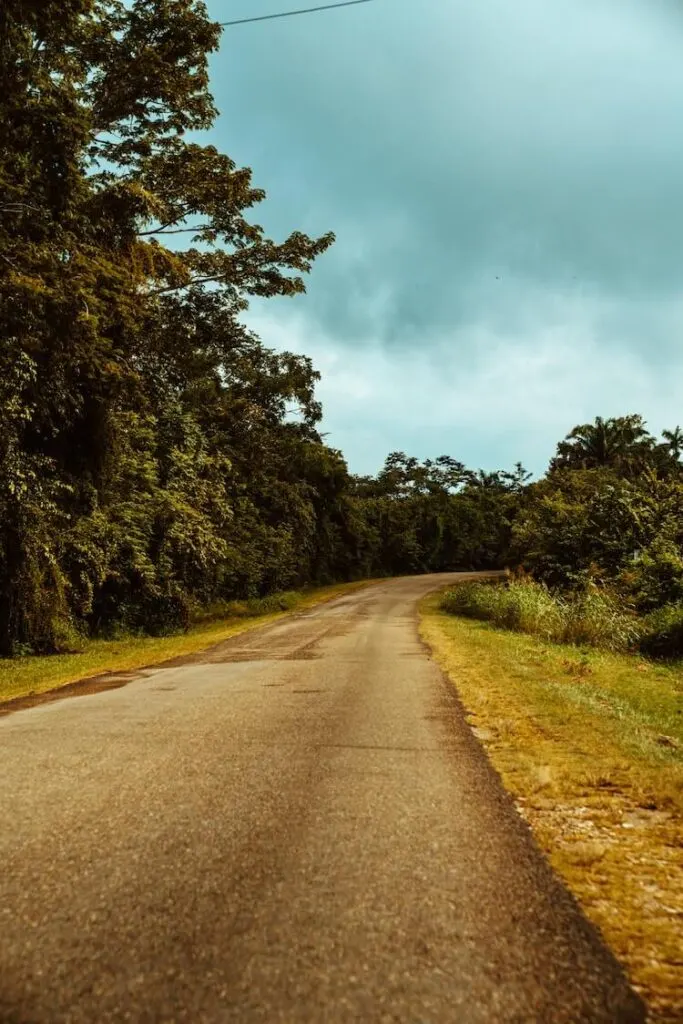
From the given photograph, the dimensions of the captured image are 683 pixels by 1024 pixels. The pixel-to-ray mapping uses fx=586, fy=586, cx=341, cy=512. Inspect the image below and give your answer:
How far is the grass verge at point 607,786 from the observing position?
2250 mm

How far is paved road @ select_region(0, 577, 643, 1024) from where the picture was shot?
5.93 feet

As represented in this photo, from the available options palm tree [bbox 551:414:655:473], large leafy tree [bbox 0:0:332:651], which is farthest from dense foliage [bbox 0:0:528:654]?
palm tree [bbox 551:414:655:473]

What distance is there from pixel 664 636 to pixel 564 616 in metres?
2.46

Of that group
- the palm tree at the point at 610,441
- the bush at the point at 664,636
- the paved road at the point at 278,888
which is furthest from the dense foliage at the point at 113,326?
the palm tree at the point at 610,441

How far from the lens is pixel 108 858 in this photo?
2.75 meters

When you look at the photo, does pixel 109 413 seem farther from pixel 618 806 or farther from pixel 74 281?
pixel 618 806

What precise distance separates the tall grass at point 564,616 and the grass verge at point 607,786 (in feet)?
12.1

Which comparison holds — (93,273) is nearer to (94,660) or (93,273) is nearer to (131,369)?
(131,369)

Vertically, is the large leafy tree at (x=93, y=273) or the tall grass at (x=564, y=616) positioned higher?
the large leafy tree at (x=93, y=273)

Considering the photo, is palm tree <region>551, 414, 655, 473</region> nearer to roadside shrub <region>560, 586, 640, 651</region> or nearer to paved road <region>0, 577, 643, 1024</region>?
roadside shrub <region>560, 586, 640, 651</region>

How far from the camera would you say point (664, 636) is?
12852 mm

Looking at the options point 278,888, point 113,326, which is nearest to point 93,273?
point 113,326

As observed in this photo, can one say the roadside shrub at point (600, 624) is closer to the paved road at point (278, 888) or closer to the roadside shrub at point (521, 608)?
the roadside shrub at point (521, 608)

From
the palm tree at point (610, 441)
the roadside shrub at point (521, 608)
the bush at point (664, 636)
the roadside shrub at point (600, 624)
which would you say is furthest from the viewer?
the palm tree at point (610, 441)
